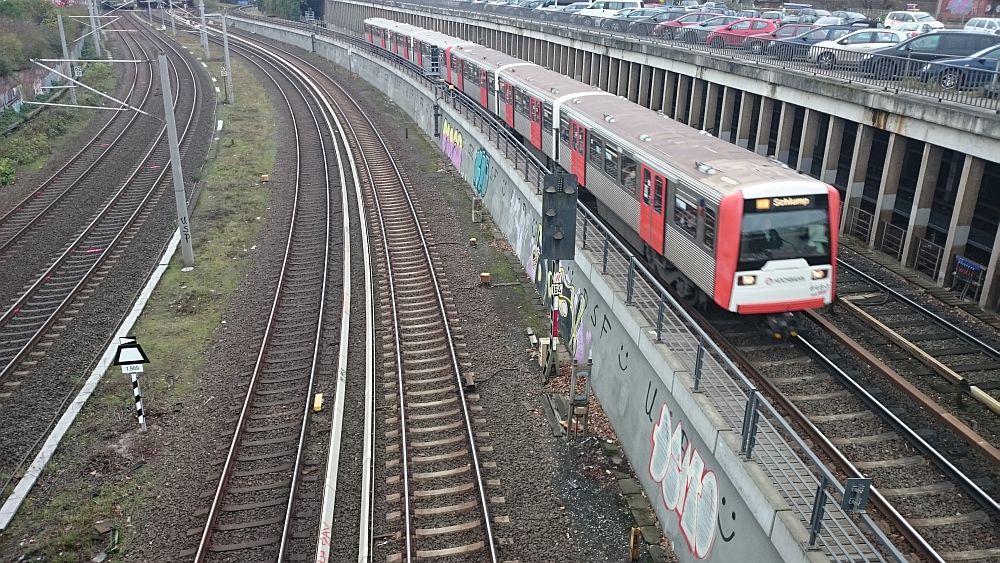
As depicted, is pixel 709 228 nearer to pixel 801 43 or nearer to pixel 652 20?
pixel 801 43

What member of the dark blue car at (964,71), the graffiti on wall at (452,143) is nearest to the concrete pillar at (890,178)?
the dark blue car at (964,71)

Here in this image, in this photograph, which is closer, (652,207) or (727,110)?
(652,207)

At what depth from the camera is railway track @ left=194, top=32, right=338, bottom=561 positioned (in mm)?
→ 11828

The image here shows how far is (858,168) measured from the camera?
818 inches

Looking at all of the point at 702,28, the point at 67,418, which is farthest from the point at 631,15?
the point at 67,418

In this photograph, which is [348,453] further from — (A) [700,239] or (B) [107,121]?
(B) [107,121]

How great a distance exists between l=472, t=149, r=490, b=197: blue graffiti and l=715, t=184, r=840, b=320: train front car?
53.3 ft

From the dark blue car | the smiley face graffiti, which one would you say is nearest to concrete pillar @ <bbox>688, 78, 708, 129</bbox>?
the dark blue car

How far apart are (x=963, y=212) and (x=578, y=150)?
9.84 metres

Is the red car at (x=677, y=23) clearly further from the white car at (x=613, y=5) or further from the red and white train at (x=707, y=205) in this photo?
the white car at (x=613, y=5)

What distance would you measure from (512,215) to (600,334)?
977 cm

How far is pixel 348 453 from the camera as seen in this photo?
13.9 meters

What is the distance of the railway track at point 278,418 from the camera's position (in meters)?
11.8

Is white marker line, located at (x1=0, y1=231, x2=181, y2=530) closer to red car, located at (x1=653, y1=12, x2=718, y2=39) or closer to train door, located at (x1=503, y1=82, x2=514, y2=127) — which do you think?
train door, located at (x1=503, y1=82, x2=514, y2=127)
